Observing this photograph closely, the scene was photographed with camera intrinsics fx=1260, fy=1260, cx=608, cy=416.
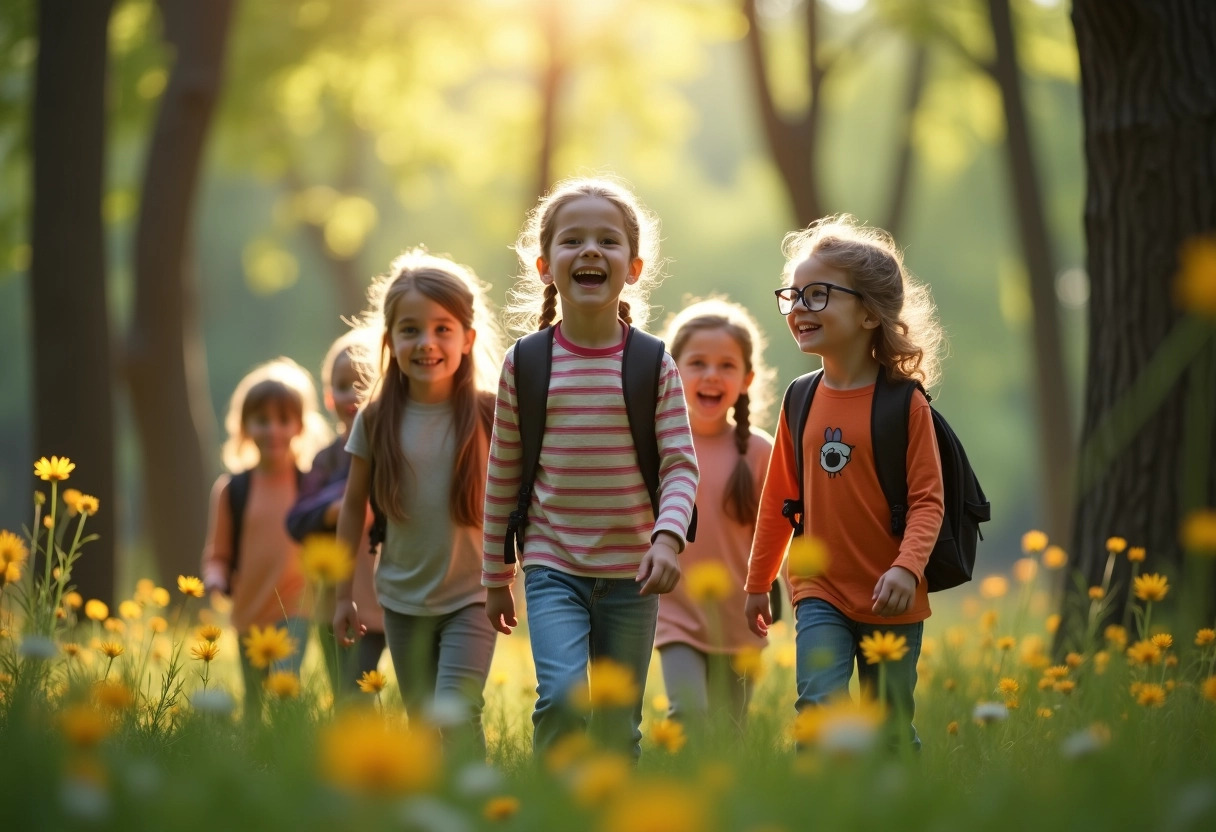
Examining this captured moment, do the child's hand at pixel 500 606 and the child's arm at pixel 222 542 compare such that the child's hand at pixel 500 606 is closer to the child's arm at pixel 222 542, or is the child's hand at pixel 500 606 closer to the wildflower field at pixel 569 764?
the wildflower field at pixel 569 764

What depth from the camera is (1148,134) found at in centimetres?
508

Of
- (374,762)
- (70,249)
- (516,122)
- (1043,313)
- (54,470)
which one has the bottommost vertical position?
(374,762)

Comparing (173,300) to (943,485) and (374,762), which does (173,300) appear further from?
(374,762)

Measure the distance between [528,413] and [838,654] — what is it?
46.9 inches

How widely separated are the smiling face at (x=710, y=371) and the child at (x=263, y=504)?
1.97m

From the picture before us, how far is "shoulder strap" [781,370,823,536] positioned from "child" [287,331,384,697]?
1.59 meters

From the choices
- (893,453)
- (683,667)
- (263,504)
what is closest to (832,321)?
(893,453)

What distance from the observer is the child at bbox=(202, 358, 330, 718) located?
18.9 feet

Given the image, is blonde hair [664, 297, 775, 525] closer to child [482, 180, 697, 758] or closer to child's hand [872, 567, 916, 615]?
child [482, 180, 697, 758]

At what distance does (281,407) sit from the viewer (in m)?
5.90

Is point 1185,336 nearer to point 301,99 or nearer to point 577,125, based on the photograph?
point 301,99

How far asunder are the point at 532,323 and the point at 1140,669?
239 cm

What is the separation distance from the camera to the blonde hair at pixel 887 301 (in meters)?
4.02

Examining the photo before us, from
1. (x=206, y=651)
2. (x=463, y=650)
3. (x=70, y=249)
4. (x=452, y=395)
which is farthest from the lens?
(x=70, y=249)
